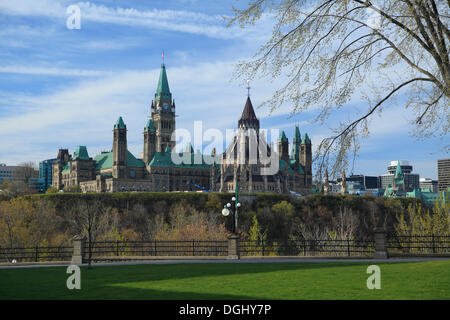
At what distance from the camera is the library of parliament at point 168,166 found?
14675cm

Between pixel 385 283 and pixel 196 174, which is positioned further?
pixel 196 174

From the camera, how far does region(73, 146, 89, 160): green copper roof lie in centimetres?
15518

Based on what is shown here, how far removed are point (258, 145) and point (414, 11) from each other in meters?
140

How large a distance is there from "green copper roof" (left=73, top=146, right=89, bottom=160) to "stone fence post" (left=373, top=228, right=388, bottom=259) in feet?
442

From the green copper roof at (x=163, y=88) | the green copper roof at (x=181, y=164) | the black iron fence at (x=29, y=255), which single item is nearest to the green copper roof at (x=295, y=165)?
the green copper roof at (x=181, y=164)

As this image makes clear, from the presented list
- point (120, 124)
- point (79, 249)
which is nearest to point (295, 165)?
point (120, 124)

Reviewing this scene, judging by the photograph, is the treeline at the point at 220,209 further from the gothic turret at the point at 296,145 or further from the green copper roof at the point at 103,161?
the gothic turret at the point at 296,145

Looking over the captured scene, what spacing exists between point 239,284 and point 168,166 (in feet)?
465

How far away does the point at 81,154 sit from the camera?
512 ft

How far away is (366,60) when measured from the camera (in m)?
16.8

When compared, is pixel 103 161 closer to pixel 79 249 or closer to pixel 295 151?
pixel 295 151

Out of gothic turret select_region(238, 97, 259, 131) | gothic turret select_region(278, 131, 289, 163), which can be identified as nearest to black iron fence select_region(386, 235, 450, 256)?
gothic turret select_region(238, 97, 259, 131)
